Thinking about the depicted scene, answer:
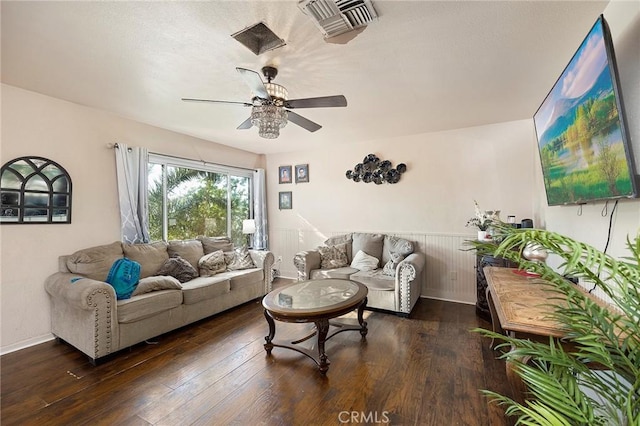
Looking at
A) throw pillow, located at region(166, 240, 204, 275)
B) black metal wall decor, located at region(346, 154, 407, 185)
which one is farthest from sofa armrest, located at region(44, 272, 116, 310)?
black metal wall decor, located at region(346, 154, 407, 185)

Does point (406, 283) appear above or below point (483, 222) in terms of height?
below

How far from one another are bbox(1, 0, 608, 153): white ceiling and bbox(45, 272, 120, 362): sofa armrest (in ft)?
5.98

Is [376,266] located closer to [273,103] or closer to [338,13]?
[273,103]

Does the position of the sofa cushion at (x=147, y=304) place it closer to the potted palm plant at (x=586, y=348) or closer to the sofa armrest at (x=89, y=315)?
the sofa armrest at (x=89, y=315)

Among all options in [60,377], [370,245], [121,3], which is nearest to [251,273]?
[370,245]

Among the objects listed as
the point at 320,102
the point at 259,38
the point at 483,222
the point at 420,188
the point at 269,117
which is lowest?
the point at 483,222

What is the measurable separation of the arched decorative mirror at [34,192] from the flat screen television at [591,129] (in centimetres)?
429

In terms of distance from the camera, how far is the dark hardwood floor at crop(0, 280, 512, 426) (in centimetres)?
174

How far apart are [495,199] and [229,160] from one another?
4.27 meters

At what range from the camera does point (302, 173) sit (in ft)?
17.0

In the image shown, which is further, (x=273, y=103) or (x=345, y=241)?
(x=345, y=241)

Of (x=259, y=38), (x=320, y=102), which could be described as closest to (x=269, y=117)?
(x=320, y=102)

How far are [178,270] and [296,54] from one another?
108 inches

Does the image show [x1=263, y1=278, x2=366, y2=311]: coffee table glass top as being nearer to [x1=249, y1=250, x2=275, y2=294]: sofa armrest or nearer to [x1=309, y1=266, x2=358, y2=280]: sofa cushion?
[x1=309, y1=266, x2=358, y2=280]: sofa cushion
